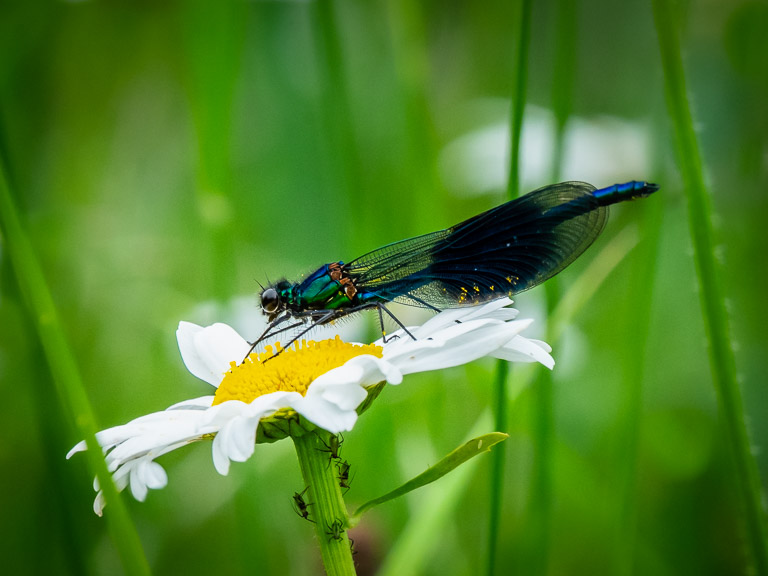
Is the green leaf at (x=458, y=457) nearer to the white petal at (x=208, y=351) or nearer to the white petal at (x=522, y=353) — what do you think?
the white petal at (x=522, y=353)

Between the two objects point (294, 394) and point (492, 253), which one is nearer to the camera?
point (294, 394)

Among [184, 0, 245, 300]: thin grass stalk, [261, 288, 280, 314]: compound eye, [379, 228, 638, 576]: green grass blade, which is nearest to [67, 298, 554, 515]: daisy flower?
[261, 288, 280, 314]: compound eye

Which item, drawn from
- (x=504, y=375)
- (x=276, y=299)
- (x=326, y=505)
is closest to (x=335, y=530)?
(x=326, y=505)

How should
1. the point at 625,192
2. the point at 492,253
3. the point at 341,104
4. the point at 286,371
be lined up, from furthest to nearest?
1. the point at 341,104
2. the point at 492,253
3. the point at 625,192
4. the point at 286,371

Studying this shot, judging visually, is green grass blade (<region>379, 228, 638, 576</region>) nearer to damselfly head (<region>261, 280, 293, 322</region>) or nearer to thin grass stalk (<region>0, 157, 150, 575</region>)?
damselfly head (<region>261, 280, 293, 322</region>)

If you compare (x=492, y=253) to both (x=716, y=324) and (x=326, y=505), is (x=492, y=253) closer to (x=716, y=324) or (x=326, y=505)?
(x=716, y=324)

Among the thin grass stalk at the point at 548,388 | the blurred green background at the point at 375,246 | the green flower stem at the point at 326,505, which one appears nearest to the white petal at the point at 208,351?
the blurred green background at the point at 375,246
